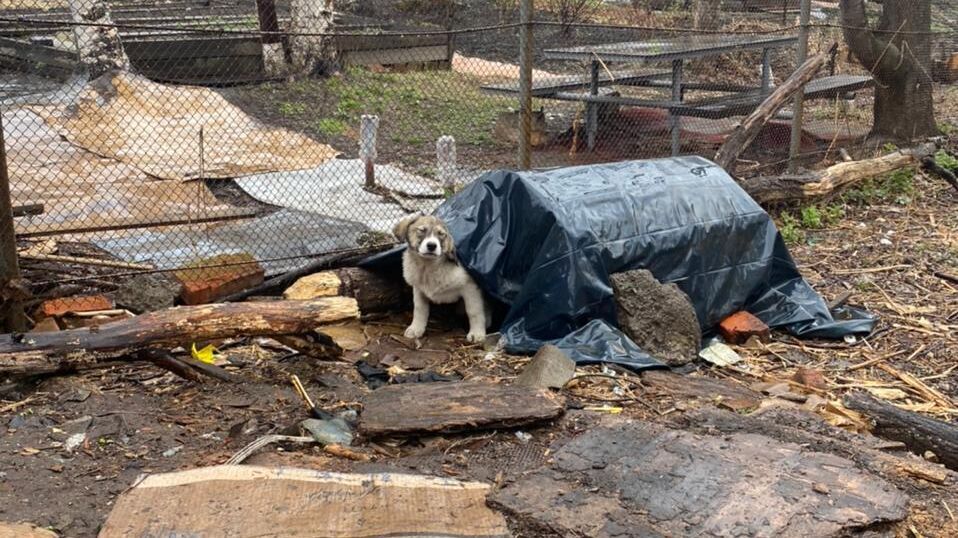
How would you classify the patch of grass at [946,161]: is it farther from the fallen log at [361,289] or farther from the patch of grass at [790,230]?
the fallen log at [361,289]

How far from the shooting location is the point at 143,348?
14.9 feet

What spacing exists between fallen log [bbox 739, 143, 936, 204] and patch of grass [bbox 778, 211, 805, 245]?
17 cm

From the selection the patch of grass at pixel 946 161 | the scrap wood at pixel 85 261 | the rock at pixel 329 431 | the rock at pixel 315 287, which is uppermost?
the scrap wood at pixel 85 261

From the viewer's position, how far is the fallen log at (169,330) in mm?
4414

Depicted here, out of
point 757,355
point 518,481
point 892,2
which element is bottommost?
point 757,355

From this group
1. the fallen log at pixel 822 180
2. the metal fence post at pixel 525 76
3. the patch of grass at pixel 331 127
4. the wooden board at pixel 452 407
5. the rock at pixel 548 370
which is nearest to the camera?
the wooden board at pixel 452 407

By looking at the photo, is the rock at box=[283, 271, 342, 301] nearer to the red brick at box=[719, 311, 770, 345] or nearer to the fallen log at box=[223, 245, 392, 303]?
the fallen log at box=[223, 245, 392, 303]

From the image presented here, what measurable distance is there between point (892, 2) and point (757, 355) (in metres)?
6.94

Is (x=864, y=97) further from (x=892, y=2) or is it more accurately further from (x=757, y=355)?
(x=757, y=355)

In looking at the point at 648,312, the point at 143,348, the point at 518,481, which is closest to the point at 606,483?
the point at 518,481

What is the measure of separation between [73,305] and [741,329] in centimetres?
392

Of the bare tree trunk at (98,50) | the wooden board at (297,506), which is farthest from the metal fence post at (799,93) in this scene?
the bare tree trunk at (98,50)

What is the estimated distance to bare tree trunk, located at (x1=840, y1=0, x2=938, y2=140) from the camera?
1067cm

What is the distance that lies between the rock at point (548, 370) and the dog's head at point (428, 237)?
2.81ft
